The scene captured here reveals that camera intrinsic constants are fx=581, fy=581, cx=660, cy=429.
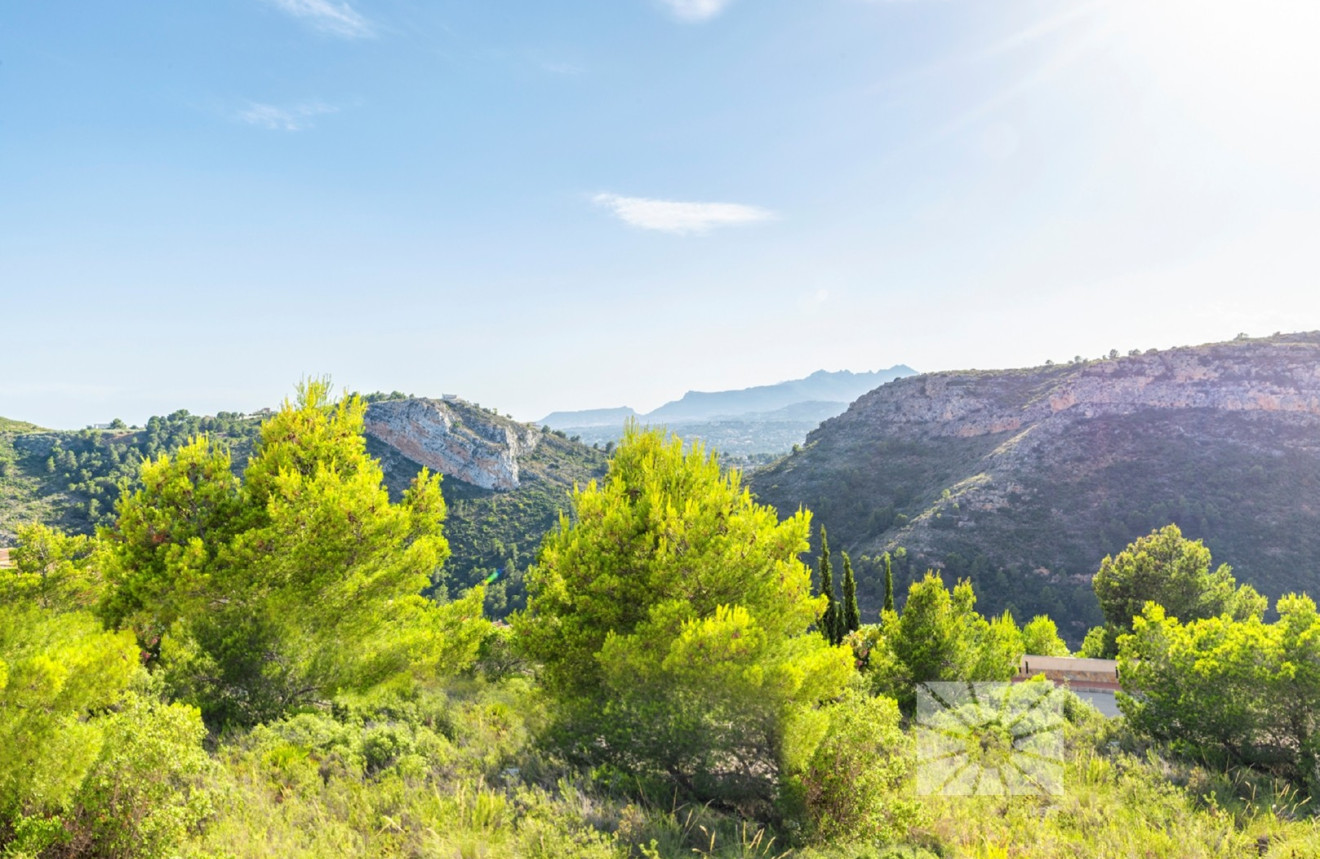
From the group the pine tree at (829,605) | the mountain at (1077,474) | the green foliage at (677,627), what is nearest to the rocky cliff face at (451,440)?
the mountain at (1077,474)

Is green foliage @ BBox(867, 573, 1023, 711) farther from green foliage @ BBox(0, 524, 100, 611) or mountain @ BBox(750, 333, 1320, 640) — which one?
mountain @ BBox(750, 333, 1320, 640)

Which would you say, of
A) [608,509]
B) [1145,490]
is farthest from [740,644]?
[1145,490]

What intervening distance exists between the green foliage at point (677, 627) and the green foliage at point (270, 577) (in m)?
3.71

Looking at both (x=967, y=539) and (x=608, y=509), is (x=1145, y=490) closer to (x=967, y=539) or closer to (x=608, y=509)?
(x=967, y=539)

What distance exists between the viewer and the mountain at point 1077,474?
1705 inches

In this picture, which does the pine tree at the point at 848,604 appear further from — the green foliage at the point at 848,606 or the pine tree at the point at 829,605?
the pine tree at the point at 829,605

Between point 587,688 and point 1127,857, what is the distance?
7136 millimetres

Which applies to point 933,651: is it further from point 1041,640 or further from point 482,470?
point 482,470

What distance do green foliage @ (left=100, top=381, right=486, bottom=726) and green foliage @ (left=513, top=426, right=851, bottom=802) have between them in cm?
371

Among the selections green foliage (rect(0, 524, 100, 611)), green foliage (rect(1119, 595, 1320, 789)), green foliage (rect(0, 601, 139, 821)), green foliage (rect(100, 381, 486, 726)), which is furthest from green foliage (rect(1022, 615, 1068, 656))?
green foliage (rect(0, 524, 100, 611))

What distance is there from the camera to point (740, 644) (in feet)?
24.7

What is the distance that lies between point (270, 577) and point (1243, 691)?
57.9 feet

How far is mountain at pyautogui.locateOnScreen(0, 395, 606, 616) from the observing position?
49125 millimetres

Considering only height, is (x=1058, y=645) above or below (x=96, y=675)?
below
